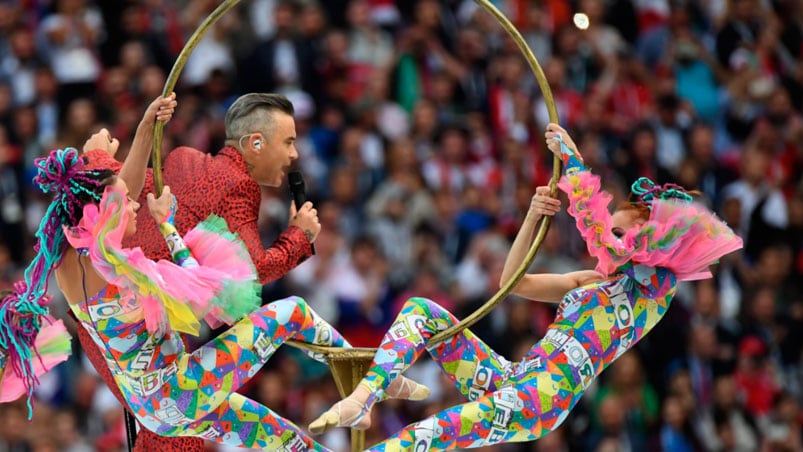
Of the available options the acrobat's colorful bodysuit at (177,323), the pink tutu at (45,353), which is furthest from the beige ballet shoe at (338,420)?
the pink tutu at (45,353)

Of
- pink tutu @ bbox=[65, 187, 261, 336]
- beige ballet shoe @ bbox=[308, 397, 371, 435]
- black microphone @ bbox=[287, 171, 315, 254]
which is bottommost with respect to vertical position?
beige ballet shoe @ bbox=[308, 397, 371, 435]

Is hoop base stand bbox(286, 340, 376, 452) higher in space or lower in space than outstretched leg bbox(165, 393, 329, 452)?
higher

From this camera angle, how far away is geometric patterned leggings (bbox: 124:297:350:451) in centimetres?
600

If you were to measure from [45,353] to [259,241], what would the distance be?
1.12 meters

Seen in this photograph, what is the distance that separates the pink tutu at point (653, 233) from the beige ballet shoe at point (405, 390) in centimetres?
91

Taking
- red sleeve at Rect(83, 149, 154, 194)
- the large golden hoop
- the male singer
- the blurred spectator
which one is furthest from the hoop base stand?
the blurred spectator

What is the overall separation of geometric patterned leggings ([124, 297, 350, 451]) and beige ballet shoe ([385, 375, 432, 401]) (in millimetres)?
317

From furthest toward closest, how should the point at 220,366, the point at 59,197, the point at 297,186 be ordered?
the point at 297,186
the point at 220,366
the point at 59,197

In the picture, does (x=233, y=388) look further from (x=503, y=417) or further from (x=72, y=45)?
(x=72, y=45)

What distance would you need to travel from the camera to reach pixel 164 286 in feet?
18.8

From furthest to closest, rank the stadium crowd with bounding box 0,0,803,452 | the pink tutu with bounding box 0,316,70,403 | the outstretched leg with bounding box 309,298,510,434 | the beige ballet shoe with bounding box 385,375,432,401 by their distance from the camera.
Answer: the stadium crowd with bounding box 0,0,803,452, the pink tutu with bounding box 0,316,70,403, the beige ballet shoe with bounding box 385,375,432,401, the outstretched leg with bounding box 309,298,510,434

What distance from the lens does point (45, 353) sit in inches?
264

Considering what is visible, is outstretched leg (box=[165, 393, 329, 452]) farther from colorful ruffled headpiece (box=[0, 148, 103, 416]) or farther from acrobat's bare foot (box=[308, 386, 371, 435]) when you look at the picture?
colorful ruffled headpiece (box=[0, 148, 103, 416])

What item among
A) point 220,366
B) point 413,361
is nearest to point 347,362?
point 413,361
